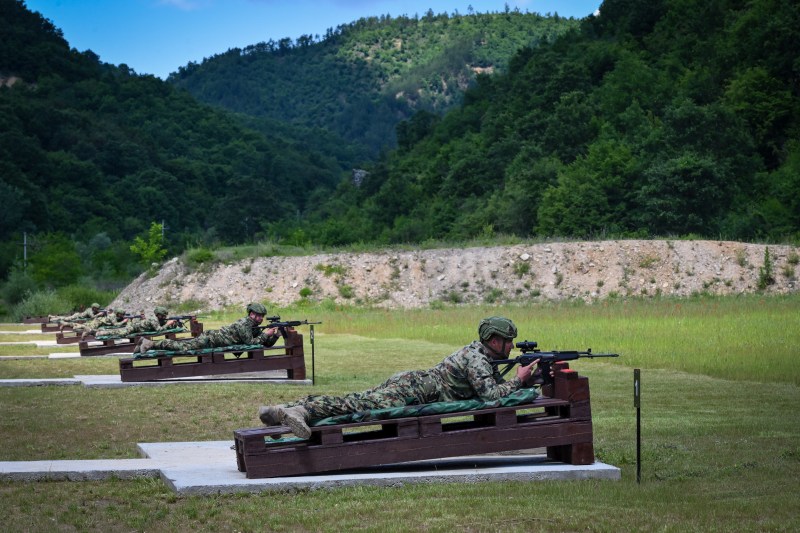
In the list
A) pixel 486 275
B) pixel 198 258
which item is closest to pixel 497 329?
pixel 486 275

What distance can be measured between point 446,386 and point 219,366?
10918 mm

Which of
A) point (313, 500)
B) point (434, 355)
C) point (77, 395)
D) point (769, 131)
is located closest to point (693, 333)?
point (434, 355)

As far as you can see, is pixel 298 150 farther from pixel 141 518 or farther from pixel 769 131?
pixel 141 518

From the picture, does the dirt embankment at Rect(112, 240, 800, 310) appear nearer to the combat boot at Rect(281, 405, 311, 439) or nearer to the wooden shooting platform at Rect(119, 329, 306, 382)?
the wooden shooting platform at Rect(119, 329, 306, 382)

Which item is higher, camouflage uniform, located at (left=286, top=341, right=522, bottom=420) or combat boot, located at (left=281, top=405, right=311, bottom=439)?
camouflage uniform, located at (left=286, top=341, right=522, bottom=420)

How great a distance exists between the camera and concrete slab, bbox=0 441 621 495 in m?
9.74

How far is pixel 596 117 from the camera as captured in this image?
98000mm

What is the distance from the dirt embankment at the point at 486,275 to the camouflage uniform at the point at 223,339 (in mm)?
39063

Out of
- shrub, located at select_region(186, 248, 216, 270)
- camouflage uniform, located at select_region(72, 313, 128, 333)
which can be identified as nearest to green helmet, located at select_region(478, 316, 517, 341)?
camouflage uniform, located at select_region(72, 313, 128, 333)

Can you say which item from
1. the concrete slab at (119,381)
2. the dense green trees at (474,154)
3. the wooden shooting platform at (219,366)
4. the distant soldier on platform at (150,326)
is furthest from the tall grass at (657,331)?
the dense green trees at (474,154)

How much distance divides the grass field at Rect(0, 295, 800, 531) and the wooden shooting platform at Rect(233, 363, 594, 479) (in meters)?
0.50

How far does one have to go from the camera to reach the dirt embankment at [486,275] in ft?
194

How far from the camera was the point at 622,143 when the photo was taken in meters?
88.2

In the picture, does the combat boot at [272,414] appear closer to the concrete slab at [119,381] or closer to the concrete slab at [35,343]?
the concrete slab at [119,381]
